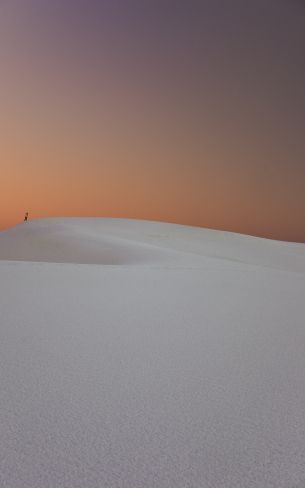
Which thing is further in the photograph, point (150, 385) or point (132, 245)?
point (132, 245)

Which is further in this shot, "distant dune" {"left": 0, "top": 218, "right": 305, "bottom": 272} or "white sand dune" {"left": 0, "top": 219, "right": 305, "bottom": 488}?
"distant dune" {"left": 0, "top": 218, "right": 305, "bottom": 272}

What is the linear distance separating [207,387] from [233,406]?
9.1 inches

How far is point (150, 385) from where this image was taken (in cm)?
223

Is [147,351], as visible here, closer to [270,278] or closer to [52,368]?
[52,368]

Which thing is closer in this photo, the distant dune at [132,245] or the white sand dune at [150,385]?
the white sand dune at [150,385]

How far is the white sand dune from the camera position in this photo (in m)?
1.51

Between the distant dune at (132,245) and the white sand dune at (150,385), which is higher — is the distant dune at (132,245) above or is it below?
below

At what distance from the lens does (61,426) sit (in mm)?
1754

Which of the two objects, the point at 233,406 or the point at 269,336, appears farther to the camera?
the point at 269,336

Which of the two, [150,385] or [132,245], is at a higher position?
[150,385]

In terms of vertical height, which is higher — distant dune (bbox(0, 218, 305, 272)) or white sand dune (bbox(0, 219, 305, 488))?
white sand dune (bbox(0, 219, 305, 488))

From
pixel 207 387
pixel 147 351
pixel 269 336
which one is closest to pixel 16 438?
pixel 207 387

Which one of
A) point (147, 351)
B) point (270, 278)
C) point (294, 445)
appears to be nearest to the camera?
point (294, 445)

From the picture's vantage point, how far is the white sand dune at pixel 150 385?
1.51 m
